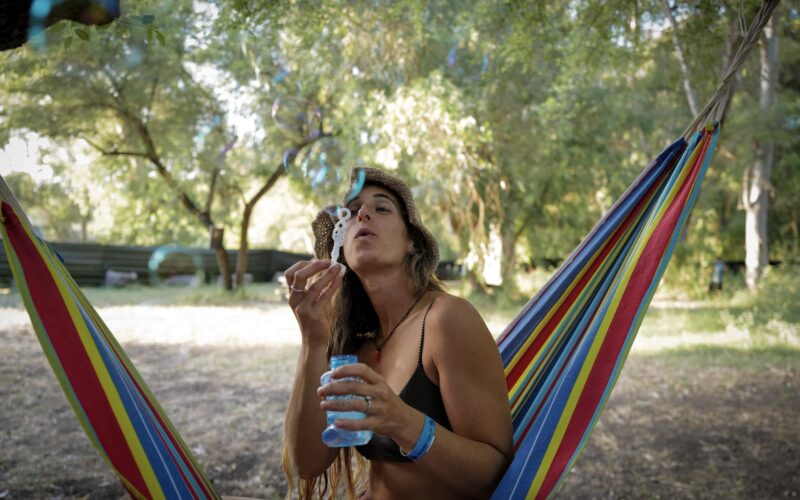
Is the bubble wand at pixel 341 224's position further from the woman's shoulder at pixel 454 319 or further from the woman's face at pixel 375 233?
the woman's shoulder at pixel 454 319

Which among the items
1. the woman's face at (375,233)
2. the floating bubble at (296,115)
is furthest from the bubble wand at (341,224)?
the floating bubble at (296,115)

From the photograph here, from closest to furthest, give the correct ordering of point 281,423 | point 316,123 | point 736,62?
1. point 736,62
2. point 281,423
3. point 316,123

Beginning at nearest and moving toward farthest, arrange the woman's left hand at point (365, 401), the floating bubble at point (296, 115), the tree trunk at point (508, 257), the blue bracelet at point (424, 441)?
the woman's left hand at point (365, 401)
the blue bracelet at point (424, 441)
the floating bubble at point (296, 115)
the tree trunk at point (508, 257)

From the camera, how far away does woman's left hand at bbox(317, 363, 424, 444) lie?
1.01 metres

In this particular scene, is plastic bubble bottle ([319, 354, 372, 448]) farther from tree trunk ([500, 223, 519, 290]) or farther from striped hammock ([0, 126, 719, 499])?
tree trunk ([500, 223, 519, 290])

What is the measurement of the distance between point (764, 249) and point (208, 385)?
9202 millimetres

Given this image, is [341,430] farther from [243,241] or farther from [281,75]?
[243,241]

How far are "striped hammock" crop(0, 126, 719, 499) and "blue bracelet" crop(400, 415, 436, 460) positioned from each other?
20 cm

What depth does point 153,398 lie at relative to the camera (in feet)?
4.93

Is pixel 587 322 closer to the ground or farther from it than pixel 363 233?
closer to the ground

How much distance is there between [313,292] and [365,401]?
37cm

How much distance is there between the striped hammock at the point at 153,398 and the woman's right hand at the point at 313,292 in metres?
0.39

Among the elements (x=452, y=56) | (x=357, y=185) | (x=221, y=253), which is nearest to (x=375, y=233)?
(x=357, y=185)

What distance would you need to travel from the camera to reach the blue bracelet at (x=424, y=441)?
3.65 ft
